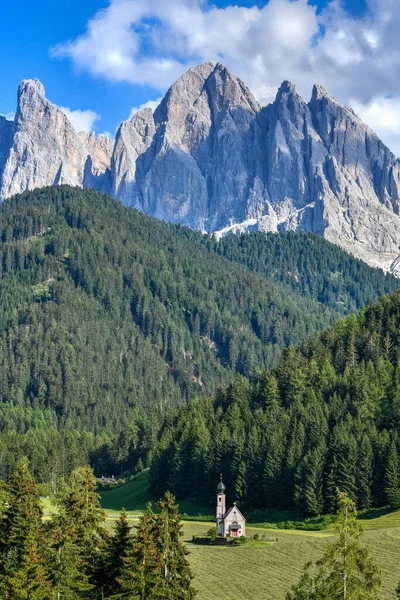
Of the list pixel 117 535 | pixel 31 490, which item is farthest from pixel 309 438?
pixel 117 535

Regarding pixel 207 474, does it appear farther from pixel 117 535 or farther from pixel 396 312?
pixel 117 535

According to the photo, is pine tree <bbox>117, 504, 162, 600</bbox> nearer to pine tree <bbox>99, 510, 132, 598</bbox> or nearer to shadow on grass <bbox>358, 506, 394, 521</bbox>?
pine tree <bbox>99, 510, 132, 598</bbox>

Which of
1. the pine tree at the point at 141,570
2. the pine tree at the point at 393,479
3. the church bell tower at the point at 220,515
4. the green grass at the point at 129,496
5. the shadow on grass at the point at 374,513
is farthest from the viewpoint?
the green grass at the point at 129,496

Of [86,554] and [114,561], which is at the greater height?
[86,554]

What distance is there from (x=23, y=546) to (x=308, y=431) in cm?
7845

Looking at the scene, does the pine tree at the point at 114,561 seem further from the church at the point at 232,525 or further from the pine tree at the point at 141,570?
the church at the point at 232,525

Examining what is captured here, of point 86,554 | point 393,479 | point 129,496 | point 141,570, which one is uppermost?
point 393,479

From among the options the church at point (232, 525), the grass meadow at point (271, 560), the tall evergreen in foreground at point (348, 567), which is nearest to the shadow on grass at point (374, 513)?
the grass meadow at point (271, 560)

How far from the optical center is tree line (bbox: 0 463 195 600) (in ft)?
163

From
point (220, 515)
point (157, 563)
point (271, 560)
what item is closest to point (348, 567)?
point (157, 563)

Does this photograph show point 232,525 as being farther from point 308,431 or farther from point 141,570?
point 141,570

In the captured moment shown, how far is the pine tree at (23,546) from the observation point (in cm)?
5122

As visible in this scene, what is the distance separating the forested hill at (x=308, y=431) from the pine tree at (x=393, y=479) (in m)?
0.14

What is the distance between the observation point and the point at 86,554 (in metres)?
57.8
